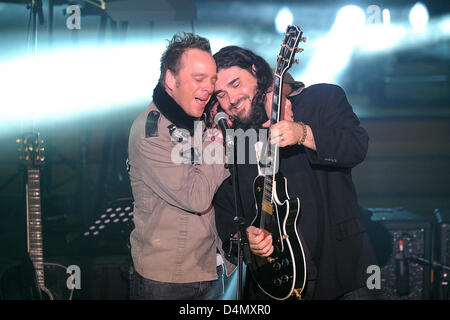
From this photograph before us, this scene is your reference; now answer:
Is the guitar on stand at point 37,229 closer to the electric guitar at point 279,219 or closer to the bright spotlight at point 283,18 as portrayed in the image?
the electric guitar at point 279,219

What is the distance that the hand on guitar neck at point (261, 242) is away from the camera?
208 cm

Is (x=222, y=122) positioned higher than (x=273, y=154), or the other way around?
(x=222, y=122)

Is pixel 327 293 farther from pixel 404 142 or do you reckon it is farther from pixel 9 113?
pixel 9 113

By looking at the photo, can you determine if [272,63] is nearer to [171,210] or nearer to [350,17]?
[350,17]

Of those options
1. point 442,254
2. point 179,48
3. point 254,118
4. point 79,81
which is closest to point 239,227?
point 254,118

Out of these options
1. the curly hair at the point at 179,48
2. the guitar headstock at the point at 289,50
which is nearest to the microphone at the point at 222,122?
the guitar headstock at the point at 289,50

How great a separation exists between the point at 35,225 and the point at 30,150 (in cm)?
58

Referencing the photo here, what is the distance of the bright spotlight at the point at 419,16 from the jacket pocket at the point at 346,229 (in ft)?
15.3

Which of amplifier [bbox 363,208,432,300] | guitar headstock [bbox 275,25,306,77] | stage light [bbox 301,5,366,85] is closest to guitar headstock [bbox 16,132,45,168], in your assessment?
guitar headstock [bbox 275,25,306,77]

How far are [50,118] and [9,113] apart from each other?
0.49m

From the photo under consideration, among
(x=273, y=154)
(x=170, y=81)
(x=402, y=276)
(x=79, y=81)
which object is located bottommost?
(x=402, y=276)

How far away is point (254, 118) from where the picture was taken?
238 centimetres

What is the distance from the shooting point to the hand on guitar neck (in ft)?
6.82
